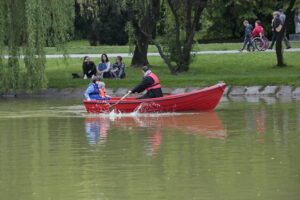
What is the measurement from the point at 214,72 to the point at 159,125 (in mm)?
14160

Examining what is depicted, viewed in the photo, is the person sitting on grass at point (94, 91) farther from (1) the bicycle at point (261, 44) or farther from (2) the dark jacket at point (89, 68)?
(1) the bicycle at point (261, 44)

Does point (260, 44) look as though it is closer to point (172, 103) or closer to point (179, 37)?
point (179, 37)

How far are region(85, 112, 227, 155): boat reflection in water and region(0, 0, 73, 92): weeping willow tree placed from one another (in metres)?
6.76

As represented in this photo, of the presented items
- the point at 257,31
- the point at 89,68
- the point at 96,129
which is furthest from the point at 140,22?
the point at 96,129

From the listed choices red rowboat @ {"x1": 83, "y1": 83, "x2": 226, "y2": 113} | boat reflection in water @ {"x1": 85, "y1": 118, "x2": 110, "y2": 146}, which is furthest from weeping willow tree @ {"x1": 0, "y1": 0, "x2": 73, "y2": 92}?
boat reflection in water @ {"x1": 85, "y1": 118, "x2": 110, "y2": 146}

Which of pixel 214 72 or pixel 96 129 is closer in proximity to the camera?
pixel 96 129

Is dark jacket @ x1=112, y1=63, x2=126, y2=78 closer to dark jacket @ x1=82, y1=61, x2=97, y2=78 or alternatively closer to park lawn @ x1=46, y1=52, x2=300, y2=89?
park lawn @ x1=46, y1=52, x2=300, y2=89

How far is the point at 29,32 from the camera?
3012 centimetres

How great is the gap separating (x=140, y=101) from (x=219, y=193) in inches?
502

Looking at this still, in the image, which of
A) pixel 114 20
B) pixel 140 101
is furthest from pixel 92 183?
pixel 114 20

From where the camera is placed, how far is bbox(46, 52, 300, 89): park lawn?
105 feet

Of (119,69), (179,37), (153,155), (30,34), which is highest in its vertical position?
(30,34)

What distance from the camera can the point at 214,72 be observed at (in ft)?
118

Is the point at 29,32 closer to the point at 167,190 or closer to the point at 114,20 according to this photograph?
the point at 167,190
